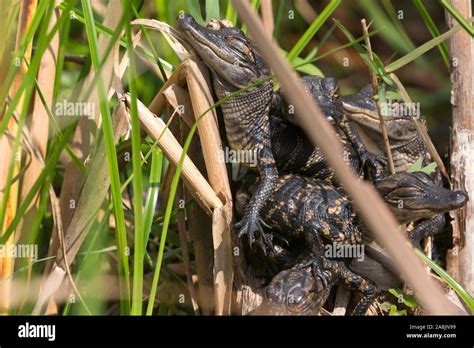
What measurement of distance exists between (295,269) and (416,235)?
601 millimetres

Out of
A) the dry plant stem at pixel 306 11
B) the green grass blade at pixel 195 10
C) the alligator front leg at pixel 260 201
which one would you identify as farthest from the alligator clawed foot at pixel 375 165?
the dry plant stem at pixel 306 11

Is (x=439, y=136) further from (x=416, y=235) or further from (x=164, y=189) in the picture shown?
(x=164, y=189)

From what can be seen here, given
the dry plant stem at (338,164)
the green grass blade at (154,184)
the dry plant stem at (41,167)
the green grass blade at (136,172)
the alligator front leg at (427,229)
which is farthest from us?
the alligator front leg at (427,229)

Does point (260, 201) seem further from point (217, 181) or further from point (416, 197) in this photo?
point (416, 197)

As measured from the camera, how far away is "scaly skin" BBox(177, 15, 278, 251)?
2768 mm

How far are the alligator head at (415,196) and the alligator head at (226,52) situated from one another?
0.67 m

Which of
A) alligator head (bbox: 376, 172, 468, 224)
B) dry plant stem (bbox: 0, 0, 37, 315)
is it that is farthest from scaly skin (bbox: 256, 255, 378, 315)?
dry plant stem (bbox: 0, 0, 37, 315)

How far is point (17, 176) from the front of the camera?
2.81 meters

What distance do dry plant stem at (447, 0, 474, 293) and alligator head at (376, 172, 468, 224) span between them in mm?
222

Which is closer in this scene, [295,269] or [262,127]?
[295,269]

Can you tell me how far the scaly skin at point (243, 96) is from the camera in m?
2.77

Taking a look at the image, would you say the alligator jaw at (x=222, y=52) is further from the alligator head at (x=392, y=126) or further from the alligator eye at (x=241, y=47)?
the alligator head at (x=392, y=126)

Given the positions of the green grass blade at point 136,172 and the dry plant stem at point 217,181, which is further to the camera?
the dry plant stem at point 217,181
